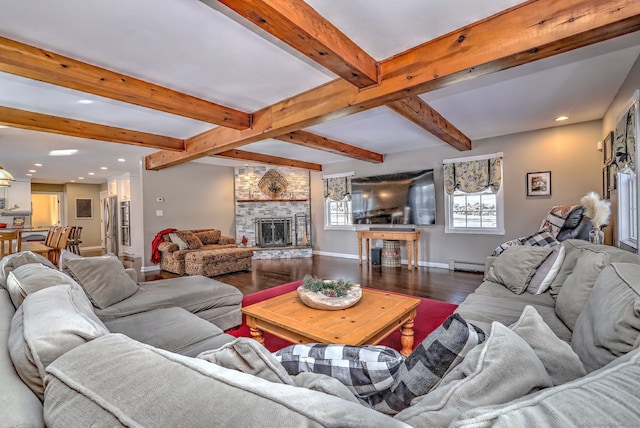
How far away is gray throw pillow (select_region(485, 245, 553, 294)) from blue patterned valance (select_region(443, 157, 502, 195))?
281 cm

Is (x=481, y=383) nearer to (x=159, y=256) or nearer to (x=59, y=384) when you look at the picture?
(x=59, y=384)

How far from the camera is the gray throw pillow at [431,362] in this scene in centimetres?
74

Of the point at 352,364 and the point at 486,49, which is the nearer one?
the point at 352,364

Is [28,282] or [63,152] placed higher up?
[63,152]

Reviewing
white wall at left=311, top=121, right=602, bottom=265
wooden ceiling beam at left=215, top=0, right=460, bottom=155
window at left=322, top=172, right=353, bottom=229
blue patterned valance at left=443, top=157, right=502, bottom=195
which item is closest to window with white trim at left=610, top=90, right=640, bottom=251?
white wall at left=311, top=121, right=602, bottom=265

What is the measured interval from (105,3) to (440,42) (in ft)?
7.41

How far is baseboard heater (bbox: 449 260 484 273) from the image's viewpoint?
5.20m

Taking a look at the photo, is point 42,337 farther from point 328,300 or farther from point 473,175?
point 473,175

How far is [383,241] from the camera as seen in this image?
19.9 feet

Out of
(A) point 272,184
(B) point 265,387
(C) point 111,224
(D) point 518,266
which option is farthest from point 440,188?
(C) point 111,224

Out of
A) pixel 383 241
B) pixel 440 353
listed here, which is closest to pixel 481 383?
pixel 440 353

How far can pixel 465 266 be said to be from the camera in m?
5.37

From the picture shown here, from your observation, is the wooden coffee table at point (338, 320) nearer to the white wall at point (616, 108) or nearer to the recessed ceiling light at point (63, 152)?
the white wall at point (616, 108)

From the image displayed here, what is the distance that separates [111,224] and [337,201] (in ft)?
21.9
